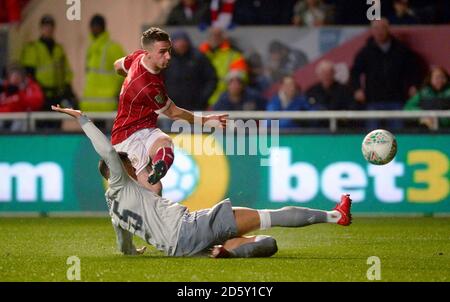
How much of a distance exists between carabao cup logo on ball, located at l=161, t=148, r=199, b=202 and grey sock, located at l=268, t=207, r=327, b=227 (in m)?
5.22

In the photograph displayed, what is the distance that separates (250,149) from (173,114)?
3.65 meters

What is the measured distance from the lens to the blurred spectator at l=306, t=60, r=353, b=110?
54.1ft

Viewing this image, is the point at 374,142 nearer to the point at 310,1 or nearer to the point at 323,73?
the point at 323,73

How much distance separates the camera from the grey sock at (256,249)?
10000 millimetres

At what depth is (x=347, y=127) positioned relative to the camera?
1584cm

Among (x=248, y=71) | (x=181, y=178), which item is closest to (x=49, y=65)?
(x=248, y=71)

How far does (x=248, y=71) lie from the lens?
1722 centimetres

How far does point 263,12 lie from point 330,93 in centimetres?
222

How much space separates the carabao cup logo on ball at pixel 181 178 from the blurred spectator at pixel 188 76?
A: 202 centimetres

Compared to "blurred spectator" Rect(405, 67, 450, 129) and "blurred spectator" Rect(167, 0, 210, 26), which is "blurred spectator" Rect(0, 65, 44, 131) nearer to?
"blurred spectator" Rect(167, 0, 210, 26)

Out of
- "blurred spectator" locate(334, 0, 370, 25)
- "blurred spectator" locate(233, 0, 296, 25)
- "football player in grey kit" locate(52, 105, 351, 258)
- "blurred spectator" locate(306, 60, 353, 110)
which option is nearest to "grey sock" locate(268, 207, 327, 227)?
"football player in grey kit" locate(52, 105, 351, 258)

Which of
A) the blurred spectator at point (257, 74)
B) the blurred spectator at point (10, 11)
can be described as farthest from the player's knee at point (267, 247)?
→ the blurred spectator at point (10, 11)

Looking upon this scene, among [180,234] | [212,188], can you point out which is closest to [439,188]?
[212,188]

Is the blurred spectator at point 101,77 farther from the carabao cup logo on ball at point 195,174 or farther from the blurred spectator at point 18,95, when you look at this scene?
the carabao cup logo on ball at point 195,174
